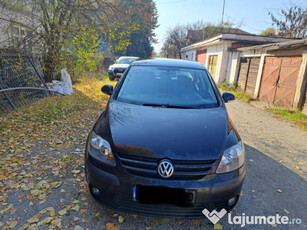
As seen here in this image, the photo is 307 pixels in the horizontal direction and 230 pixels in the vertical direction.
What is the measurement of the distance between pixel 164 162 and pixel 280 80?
8.75 m

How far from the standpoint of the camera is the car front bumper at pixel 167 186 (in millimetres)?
1859

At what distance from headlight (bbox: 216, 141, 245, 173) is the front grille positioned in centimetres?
12

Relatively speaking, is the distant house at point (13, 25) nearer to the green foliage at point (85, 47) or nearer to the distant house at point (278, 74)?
the green foliage at point (85, 47)

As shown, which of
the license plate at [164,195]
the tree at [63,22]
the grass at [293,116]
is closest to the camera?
the license plate at [164,195]

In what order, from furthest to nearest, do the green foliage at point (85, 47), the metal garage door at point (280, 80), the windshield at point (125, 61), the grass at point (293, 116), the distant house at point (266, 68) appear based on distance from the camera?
the windshield at point (125, 61) → the green foliage at point (85, 47) → the metal garage door at point (280, 80) → the distant house at point (266, 68) → the grass at point (293, 116)

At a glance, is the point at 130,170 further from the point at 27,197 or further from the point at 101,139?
the point at 27,197

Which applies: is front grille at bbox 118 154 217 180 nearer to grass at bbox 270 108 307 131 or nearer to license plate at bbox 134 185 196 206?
license plate at bbox 134 185 196 206

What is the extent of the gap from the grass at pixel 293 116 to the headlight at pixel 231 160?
5.43 m

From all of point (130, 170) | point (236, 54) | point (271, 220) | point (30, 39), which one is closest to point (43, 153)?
point (130, 170)

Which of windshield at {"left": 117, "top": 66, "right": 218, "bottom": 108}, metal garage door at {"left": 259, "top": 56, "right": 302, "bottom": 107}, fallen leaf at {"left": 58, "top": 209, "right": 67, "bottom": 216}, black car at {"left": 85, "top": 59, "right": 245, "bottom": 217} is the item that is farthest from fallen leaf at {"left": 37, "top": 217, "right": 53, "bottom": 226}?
metal garage door at {"left": 259, "top": 56, "right": 302, "bottom": 107}

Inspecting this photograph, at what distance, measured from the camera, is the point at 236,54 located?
13336mm

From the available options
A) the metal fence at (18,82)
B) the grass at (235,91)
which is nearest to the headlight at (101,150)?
the metal fence at (18,82)

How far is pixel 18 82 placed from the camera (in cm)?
686

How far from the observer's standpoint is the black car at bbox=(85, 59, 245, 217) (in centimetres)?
186
